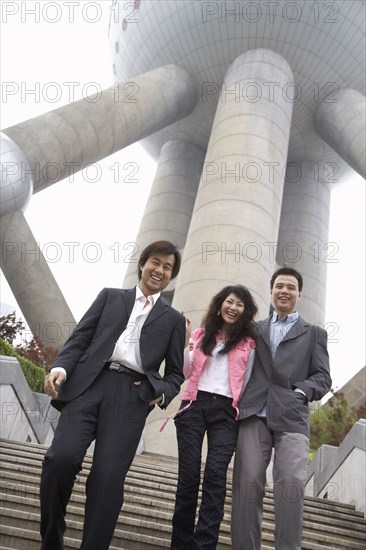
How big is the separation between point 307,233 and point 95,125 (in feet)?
34.0

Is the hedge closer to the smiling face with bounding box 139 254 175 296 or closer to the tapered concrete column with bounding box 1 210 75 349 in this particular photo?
the tapered concrete column with bounding box 1 210 75 349

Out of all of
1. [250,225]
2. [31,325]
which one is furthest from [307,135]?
[31,325]

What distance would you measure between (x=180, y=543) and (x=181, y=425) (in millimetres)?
690

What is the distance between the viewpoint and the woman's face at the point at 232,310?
4.19m

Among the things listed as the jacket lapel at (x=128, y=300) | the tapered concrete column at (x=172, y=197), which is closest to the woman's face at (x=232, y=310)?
the jacket lapel at (x=128, y=300)

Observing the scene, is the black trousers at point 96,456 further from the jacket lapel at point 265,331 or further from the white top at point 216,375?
the jacket lapel at point 265,331

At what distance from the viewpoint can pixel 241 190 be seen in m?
15.9

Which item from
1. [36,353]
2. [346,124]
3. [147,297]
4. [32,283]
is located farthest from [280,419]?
[346,124]

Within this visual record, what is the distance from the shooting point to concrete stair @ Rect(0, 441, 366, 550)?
439 cm

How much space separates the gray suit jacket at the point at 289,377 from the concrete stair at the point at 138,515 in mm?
1380

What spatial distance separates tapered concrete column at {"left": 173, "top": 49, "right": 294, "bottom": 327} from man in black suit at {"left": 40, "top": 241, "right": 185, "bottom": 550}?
33.1ft

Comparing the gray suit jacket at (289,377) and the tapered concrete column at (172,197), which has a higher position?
the tapered concrete column at (172,197)

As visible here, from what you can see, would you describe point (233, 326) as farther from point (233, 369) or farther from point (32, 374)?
point (32, 374)

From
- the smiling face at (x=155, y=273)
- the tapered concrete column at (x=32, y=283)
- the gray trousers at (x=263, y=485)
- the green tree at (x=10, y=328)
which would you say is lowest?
the gray trousers at (x=263, y=485)
